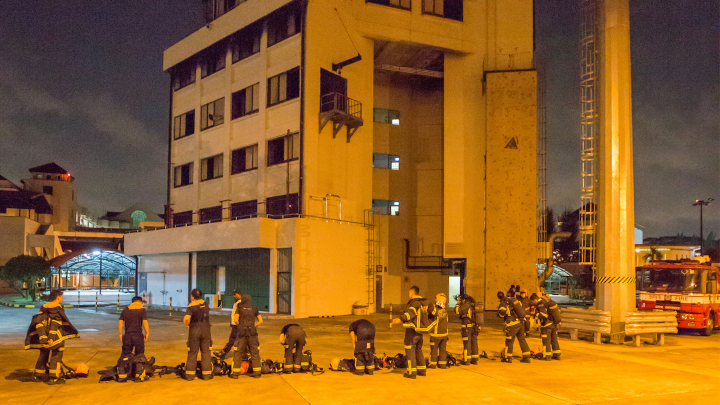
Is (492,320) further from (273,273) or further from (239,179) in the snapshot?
(239,179)

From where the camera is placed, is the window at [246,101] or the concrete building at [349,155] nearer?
the concrete building at [349,155]

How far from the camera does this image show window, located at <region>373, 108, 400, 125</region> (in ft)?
123

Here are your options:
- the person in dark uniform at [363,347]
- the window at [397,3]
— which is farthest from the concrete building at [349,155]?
the person in dark uniform at [363,347]

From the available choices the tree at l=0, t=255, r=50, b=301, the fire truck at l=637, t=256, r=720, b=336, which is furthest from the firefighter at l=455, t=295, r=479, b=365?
the tree at l=0, t=255, r=50, b=301

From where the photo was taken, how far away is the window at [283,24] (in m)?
30.4

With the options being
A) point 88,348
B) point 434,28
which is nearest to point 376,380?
point 88,348

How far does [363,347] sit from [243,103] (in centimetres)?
2462

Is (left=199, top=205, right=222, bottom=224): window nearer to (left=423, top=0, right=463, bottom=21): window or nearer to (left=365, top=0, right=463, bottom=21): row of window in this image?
(left=365, top=0, right=463, bottom=21): row of window

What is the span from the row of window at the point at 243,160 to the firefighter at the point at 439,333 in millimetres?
17821

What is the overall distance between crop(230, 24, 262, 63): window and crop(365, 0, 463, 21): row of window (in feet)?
24.5

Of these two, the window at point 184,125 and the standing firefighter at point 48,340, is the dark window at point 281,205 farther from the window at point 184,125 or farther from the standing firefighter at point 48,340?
the standing firefighter at point 48,340

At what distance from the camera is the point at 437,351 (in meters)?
13.6

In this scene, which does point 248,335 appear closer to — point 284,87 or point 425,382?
point 425,382

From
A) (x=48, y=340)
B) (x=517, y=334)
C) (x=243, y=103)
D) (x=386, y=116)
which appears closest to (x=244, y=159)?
(x=243, y=103)
